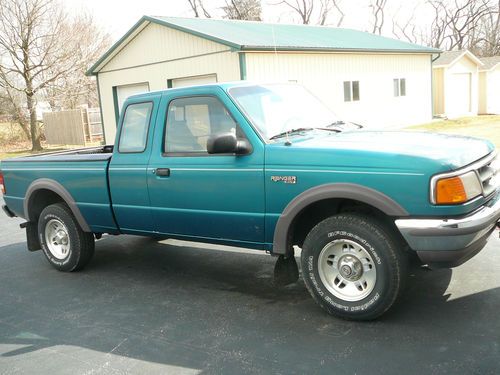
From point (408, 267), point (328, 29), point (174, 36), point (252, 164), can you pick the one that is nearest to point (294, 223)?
point (252, 164)

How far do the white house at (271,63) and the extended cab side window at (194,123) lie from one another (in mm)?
12014

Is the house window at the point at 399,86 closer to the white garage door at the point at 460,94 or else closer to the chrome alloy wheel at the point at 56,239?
the white garage door at the point at 460,94

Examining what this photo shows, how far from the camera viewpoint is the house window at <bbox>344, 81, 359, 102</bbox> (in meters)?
23.3

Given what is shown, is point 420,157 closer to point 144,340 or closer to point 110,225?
point 144,340

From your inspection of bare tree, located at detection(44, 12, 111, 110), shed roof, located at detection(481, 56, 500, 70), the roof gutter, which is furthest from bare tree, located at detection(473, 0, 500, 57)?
bare tree, located at detection(44, 12, 111, 110)

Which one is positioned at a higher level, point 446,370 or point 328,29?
point 328,29

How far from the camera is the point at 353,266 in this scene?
4164mm

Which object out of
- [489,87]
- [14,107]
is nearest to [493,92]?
[489,87]

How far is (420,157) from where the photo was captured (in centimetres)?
376

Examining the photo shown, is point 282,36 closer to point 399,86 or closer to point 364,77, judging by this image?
point 364,77

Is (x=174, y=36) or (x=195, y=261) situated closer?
(x=195, y=261)

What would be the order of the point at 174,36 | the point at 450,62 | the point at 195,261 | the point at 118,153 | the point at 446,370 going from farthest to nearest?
the point at 450,62
the point at 174,36
the point at 195,261
the point at 118,153
the point at 446,370

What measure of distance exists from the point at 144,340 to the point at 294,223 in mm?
1514

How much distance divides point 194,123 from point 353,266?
78.8 inches
